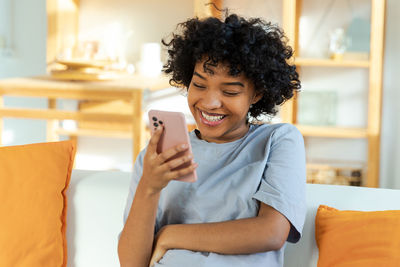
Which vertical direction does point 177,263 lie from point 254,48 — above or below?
below

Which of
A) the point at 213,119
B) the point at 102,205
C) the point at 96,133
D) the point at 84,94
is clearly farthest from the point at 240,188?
the point at 96,133

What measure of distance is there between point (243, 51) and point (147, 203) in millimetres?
382

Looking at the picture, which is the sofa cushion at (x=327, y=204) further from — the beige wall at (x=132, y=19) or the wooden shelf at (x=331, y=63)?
the beige wall at (x=132, y=19)

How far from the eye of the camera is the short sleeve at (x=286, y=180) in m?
Answer: 1.17

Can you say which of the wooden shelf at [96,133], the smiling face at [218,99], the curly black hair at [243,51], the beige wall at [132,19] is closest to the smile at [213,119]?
the smiling face at [218,99]

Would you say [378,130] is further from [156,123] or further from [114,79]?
[156,123]

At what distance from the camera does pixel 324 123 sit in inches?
135

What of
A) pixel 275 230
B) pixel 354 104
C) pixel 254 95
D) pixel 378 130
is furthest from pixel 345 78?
pixel 275 230

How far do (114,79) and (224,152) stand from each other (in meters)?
1.95

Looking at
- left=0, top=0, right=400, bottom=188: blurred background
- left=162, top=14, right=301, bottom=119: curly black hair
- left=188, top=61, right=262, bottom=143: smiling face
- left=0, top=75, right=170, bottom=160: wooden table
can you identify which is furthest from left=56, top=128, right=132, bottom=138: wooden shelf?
left=188, top=61, right=262, bottom=143: smiling face

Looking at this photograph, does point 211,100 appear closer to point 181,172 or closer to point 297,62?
point 181,172

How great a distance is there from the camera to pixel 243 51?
1.22m

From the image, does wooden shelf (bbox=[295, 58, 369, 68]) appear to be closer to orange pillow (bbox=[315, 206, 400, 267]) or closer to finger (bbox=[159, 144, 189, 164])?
orange pillow (bbox=[315, 206, 400, 267])

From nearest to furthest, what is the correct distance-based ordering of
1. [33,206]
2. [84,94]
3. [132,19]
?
[33,206], [84,94], [132,19]
